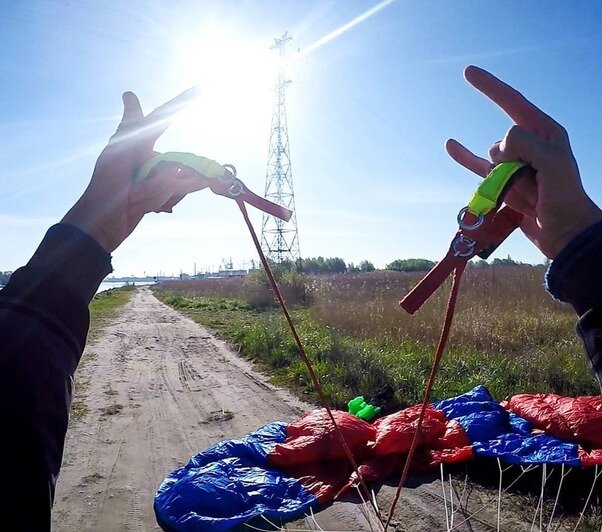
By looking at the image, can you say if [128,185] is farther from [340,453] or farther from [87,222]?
[340,453]

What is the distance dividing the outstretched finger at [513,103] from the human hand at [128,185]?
30.9 inches

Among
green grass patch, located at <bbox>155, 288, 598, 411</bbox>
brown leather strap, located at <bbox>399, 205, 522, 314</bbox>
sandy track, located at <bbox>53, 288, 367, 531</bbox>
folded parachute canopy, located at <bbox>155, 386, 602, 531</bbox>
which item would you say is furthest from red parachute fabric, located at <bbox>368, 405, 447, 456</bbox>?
brown leather strap, located at <bbox>399, 205, 522, 314</bbox>

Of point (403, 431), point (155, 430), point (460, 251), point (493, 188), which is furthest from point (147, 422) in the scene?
point (493, 188)

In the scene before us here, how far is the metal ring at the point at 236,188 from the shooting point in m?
1.50

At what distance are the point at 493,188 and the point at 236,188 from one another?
714 millimetres

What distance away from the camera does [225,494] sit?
3346mm

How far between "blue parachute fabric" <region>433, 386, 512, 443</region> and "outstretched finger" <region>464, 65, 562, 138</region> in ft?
10.6

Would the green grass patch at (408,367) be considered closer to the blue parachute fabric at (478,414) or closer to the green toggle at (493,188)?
the blue parachute fabric at (478,414)

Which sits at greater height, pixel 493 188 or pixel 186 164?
pixel 186 164

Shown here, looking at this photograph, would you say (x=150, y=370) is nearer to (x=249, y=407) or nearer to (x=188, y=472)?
(x=249, y=407)

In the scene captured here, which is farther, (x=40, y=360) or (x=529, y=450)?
(x=529, y=450)

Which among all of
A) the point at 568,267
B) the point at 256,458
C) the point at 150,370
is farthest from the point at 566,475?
the point at 150,370

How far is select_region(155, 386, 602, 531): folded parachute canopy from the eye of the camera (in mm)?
3289

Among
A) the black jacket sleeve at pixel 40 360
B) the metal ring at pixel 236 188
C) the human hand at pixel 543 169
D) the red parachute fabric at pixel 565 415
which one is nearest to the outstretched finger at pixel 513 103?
the human hand at pixel 543 169
